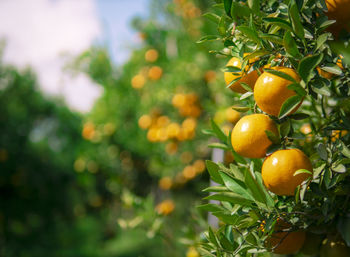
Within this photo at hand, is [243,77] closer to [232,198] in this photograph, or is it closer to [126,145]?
[232,198]

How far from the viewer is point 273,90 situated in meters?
0.45

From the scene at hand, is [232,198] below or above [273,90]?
below

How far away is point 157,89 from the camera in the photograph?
116 inches

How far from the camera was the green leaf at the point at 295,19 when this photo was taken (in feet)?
1.39

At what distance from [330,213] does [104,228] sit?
363 inches

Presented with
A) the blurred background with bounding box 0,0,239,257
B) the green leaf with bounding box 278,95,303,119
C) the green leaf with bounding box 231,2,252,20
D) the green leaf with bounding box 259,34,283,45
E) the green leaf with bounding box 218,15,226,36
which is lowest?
the blurred background with bounding box 0,0,239,257

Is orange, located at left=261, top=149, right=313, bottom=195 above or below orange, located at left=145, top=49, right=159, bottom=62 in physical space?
above

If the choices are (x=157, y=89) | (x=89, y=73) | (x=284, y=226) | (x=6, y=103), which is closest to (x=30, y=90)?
(x=6, y=103)

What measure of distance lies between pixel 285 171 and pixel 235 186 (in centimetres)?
8

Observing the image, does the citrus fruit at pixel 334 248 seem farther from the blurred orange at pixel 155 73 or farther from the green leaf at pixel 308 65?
the blurred orange at pixel 155 73

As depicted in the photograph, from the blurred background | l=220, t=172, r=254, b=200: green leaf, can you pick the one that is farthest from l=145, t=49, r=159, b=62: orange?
l=220, t=172, r=254, b=200: green leaf

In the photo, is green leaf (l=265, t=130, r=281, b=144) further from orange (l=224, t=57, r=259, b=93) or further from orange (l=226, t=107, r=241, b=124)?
orange (l=226, t=107, r=241, b=124)

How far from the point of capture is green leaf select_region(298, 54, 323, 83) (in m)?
0.43

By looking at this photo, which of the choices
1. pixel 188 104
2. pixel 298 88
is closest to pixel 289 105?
pixel 298 88
